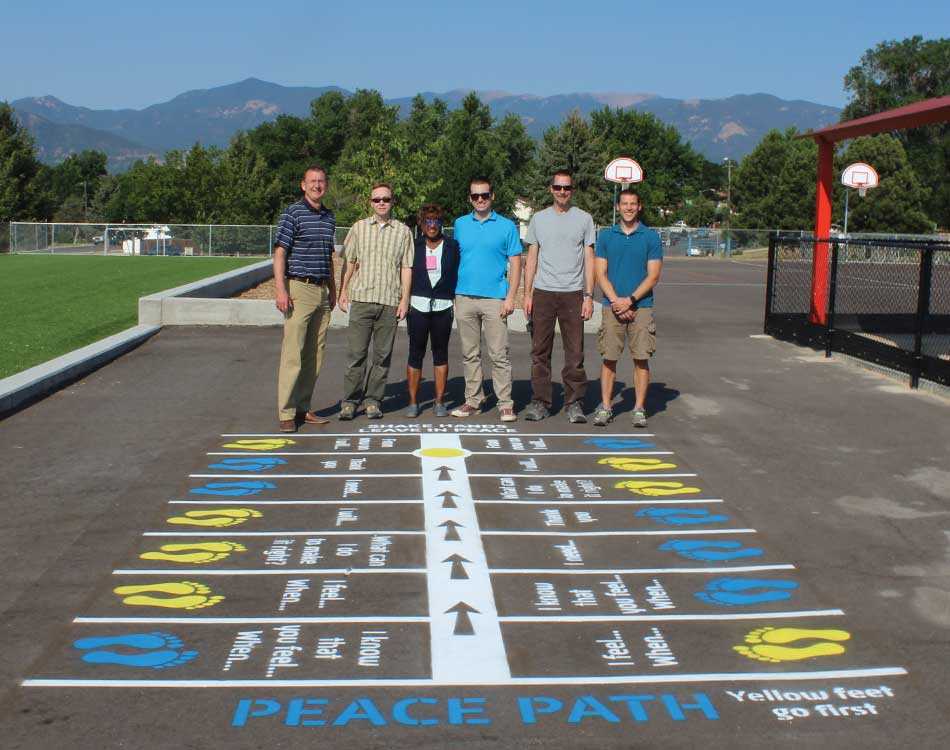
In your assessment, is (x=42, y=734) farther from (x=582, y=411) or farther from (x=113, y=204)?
(x=113, y=204)

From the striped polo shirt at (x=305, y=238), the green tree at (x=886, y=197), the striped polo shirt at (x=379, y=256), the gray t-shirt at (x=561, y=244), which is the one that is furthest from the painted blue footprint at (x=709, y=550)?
the green tree at (x=886, y=197)

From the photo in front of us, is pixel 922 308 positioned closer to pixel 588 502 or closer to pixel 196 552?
pixel 588 502

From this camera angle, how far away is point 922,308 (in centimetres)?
1140

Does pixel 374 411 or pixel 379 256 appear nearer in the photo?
pixel 379 256

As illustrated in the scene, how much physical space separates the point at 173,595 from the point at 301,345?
13.1 feet

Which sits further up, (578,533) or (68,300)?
(68,300)

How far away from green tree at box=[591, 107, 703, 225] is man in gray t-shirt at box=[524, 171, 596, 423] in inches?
3919

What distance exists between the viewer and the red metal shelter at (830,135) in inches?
499

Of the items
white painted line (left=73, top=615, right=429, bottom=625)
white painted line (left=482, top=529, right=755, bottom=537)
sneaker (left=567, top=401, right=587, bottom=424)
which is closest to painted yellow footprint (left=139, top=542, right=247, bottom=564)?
white painted line (left=73, top=615, right=429, bottom=625)

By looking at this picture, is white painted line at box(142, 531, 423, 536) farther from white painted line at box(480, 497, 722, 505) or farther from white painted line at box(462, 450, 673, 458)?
white painted line at box(462, 450, 673, 458)

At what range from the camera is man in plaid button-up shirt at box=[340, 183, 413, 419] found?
9.24 metres

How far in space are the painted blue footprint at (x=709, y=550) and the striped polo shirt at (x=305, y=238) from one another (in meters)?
4.10

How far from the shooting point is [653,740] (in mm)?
3855

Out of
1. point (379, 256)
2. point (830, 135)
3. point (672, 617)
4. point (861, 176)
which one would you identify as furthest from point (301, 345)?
point (861, 176)
